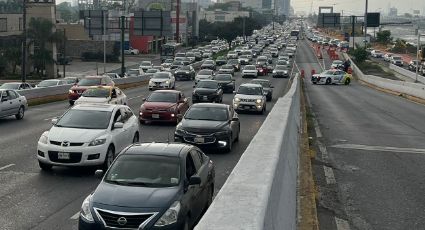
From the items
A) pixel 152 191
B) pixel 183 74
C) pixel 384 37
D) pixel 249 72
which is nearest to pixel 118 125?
pixel 152 191

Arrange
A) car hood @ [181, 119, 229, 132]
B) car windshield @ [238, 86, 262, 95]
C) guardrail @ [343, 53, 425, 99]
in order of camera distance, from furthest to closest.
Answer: guardrail @ [343, 53, 425, 99] < car windshield @ [238, 86, 262, 95] < car hood @ [181, 119, 229, 132]

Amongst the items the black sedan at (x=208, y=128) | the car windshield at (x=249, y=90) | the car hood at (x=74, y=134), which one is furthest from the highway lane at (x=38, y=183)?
the car windshield at (x=249, y=90)

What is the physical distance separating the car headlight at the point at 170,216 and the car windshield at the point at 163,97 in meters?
16.9

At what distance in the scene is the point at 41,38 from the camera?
74500 mm

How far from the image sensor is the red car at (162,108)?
2452cm

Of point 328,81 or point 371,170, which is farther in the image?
point 328,81

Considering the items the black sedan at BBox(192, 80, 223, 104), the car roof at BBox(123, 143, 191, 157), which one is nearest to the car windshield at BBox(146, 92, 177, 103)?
the black sedan at BBox(192, 80, 223, 104)

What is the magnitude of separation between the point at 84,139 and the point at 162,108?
1011cm

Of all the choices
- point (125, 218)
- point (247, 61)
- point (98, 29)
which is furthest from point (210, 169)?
point (247, 61)

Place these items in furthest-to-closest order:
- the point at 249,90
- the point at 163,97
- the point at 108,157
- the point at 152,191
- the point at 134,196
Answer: the point at 249,90 < the point at 163,97 < the point at 108,157 < the point at 152,191 < the point at 134,196

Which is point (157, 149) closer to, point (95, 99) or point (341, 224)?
point (341, 224)

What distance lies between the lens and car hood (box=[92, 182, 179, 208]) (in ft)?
29.0

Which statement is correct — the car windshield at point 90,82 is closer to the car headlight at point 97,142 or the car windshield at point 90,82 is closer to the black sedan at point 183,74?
the car headlight at point 97,142

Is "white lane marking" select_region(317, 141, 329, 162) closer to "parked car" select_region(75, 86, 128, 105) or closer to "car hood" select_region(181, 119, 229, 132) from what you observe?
"car hood" select_region(181, 119, 229, 132)
